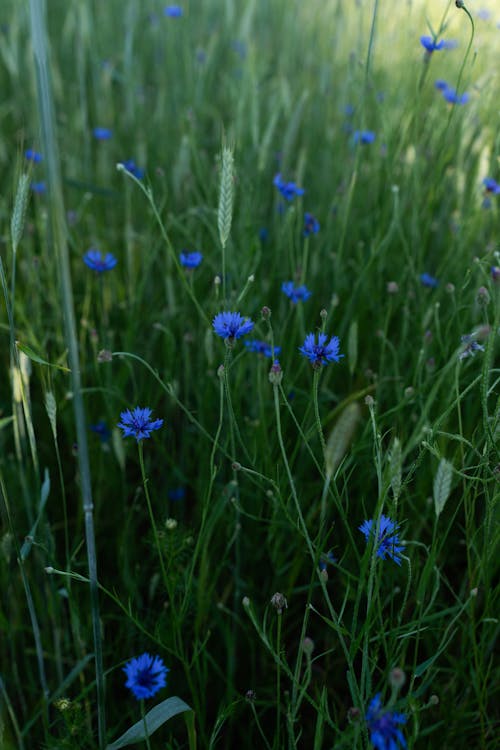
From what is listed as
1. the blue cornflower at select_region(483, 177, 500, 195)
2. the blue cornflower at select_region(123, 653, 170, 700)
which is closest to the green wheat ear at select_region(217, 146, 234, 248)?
the blue cornflower at select_region(123, 653, 170, 700)

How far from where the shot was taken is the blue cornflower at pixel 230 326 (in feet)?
2.65

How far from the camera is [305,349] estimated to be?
79cm

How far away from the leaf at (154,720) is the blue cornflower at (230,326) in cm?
41

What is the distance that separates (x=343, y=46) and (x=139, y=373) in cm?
164

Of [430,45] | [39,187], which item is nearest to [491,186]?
[430,45]

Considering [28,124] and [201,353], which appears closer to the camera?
[201,353]

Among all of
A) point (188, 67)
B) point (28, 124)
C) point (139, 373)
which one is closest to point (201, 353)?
point (139, 373)

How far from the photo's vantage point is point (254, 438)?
0.91m

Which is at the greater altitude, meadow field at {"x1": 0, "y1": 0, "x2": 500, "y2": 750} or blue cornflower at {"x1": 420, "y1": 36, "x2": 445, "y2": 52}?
blue cornflower at {"x1": 420, "y1": 36, "x2": 445, "y2": 52}

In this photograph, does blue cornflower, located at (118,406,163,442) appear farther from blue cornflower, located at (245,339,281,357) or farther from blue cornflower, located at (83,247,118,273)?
blue cornflower, located at (83,247,118,273)

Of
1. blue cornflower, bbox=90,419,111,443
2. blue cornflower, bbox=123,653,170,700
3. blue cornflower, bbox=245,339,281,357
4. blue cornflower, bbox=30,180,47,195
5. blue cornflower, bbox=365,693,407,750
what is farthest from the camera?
blue cornflower, bbox=30,180,47,195

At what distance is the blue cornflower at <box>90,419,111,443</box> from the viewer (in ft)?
3.61

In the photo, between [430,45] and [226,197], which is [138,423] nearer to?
[226,197]

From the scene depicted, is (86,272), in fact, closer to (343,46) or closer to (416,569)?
(416,569)
